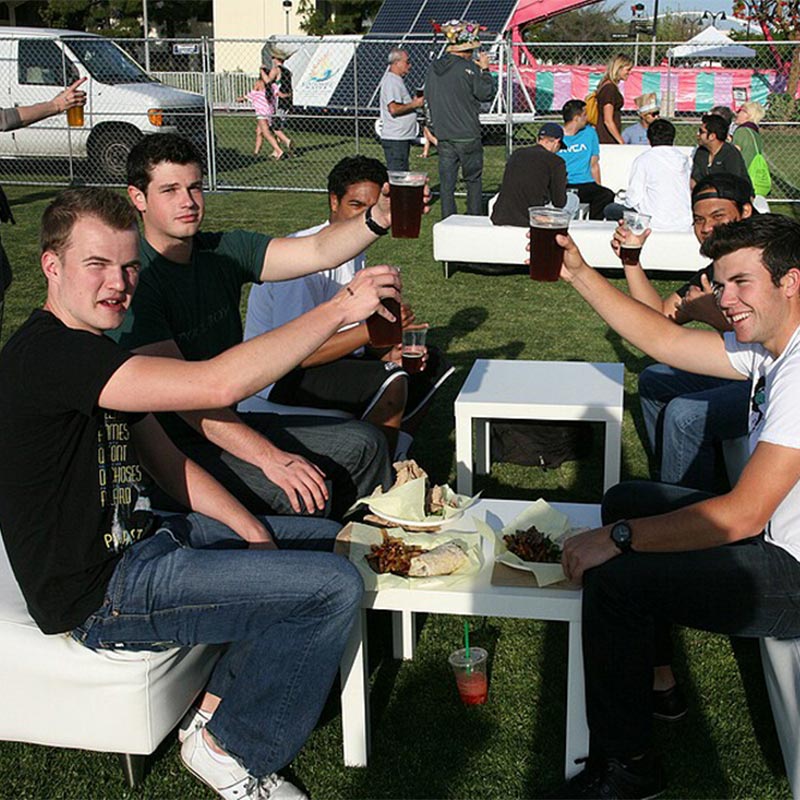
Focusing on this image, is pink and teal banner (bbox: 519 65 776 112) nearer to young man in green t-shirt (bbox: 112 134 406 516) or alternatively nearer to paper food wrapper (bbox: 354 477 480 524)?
young man in green t-shirt (bbox: 112 134 406 516)

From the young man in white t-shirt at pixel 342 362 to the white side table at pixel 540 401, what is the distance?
321 millimetres

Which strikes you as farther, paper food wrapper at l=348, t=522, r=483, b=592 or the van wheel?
the van wheel

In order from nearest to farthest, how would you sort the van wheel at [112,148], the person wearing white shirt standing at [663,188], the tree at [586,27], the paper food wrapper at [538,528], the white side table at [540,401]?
the paper food wrapper at [538,528] < the white side table at [540,401] < the person wearing white shirt standing at [663,188] < the van wheel at [112,148] < the tree at [586,27]

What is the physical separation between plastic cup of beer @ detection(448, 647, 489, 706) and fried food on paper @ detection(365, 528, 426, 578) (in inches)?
19.9

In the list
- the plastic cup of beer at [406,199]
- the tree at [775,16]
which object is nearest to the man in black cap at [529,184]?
the plastic cup of beer at [406,199]

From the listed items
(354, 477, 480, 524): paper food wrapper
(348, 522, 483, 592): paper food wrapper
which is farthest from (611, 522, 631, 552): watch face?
(354, 477, 480, 524): paper food wrapper

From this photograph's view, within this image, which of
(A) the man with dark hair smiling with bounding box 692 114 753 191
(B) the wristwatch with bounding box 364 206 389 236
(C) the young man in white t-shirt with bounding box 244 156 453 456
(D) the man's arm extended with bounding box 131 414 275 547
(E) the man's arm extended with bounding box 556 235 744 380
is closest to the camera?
(D) the man's arm extended with bounding box 131 414 275 547

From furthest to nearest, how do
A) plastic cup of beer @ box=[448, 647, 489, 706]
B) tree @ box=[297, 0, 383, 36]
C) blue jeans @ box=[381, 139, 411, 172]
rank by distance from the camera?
tree @ box=[297, 0, 383, 36]
blue jeans @ box=[381, 139, 411, 172]
plastic cup of beer @ box=[448, 647, 489, 706]

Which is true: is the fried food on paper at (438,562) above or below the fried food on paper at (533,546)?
below

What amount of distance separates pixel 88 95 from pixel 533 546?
13241mm

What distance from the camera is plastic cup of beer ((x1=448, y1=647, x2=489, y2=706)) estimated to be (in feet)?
11.2

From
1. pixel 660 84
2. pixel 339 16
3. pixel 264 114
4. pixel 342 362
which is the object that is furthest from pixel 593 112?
pixel 339 16

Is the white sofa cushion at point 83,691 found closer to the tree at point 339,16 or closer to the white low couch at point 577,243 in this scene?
the white low couch at point 577,243

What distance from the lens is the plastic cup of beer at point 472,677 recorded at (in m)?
3.42
